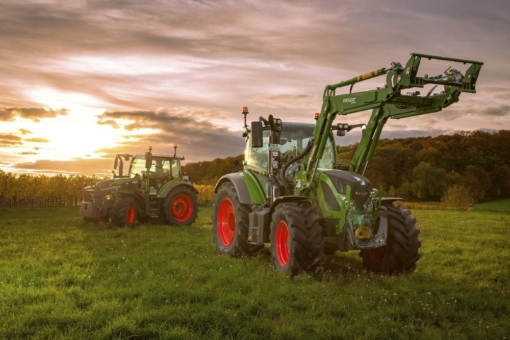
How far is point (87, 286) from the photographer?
8.06 metres

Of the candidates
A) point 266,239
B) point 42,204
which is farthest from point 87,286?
point 42,204

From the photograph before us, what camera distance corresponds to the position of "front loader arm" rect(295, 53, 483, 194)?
7.72m

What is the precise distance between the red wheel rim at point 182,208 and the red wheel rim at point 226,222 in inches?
284

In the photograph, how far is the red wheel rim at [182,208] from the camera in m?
19.3

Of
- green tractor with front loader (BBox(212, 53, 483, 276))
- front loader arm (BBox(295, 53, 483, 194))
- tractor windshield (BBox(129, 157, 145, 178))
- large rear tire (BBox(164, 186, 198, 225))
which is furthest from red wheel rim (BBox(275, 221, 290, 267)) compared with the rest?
tractor windshield (BBox(129, 157, 145, 178))

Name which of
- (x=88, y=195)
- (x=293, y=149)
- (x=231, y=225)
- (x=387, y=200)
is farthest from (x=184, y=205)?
(x=387, y=200)

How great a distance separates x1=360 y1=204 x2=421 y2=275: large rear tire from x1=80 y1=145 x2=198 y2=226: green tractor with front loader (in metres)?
10.4

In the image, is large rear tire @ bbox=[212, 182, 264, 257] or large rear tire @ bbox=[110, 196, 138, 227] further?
large rear tire @ bbox=[110, 196, 138, 227]

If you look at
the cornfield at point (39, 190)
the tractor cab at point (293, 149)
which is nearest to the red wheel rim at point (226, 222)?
the tractor cab at point (293, 149)

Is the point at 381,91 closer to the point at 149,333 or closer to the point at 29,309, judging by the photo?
the point at 149,333

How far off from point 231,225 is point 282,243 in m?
3.12

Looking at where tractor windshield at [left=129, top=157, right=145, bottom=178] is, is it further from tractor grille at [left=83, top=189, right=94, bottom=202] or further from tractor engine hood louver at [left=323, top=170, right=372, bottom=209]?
tractor engine hood louver at [left=323, top=170, right=372, bottom=209]

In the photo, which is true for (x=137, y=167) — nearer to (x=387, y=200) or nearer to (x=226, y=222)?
(x=226, y=222)

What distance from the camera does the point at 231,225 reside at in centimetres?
1214
